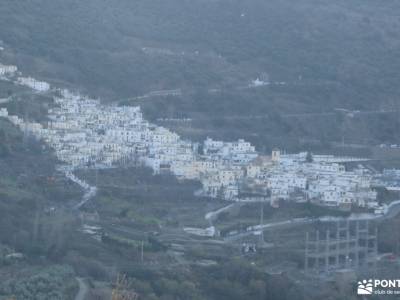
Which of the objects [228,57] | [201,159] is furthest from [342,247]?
[228,57]

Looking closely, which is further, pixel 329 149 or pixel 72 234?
pixel 329 149

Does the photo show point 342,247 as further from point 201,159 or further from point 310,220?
point 201,159

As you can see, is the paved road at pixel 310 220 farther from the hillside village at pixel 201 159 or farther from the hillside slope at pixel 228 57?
the hillside slope at pixel 228 57

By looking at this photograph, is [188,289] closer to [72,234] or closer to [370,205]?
[72,234]

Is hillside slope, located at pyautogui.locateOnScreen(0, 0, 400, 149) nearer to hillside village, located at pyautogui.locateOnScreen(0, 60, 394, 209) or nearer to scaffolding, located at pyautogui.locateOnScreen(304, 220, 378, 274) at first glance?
hillside village, located at pyautogui.locateOnScreen(0, 60, 394, 209)

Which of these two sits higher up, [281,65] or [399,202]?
[281,65]

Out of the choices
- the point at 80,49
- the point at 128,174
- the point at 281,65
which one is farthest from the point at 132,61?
the point at 128,174

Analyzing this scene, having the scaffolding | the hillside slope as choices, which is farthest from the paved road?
the hillside slope
